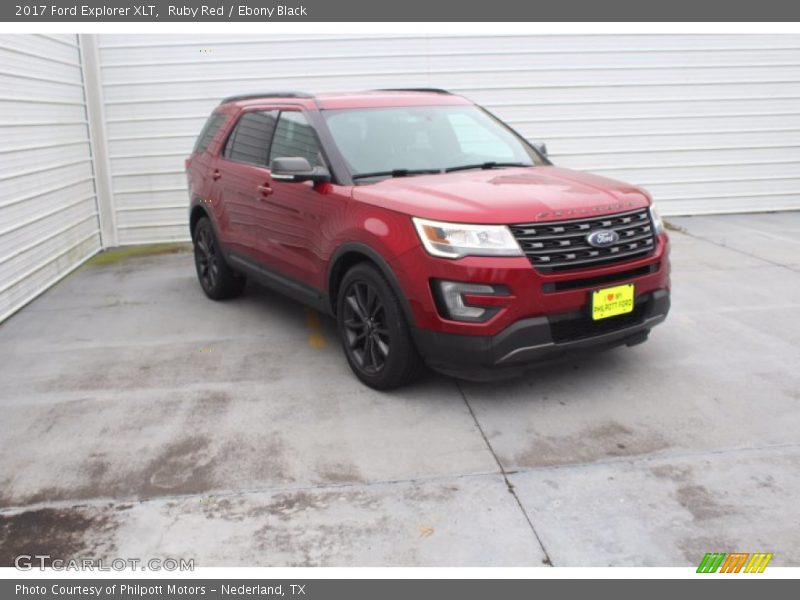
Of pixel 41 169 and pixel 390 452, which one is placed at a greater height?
pixel 41 169

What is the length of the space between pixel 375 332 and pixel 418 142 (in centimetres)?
148

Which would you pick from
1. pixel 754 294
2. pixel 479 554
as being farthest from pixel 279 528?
pixel 754 294

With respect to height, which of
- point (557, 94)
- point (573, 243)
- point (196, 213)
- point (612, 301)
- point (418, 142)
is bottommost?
point (612, 301)

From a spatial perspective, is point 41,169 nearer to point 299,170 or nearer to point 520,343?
point 299,170

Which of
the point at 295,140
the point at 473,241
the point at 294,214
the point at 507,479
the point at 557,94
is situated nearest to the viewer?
the point at 507,479

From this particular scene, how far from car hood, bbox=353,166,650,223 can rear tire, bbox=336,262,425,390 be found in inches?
19.4

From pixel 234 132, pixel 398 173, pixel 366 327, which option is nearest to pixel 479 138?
pixel 398 173

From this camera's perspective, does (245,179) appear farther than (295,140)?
Yes

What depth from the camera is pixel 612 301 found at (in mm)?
4320

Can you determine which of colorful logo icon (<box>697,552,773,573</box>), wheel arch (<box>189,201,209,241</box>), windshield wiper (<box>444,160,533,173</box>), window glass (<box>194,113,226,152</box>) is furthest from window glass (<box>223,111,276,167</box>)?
colorful logo icon (<box>697,552,773,573</box>)

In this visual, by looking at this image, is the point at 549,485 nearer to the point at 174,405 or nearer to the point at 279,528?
the point at 279,528

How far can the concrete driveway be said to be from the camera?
3139 millimetres

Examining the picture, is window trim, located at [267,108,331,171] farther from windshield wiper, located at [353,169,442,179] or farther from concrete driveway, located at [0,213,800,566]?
concrete driveway, located at [0,213,800,566]

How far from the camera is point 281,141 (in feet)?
18.5
